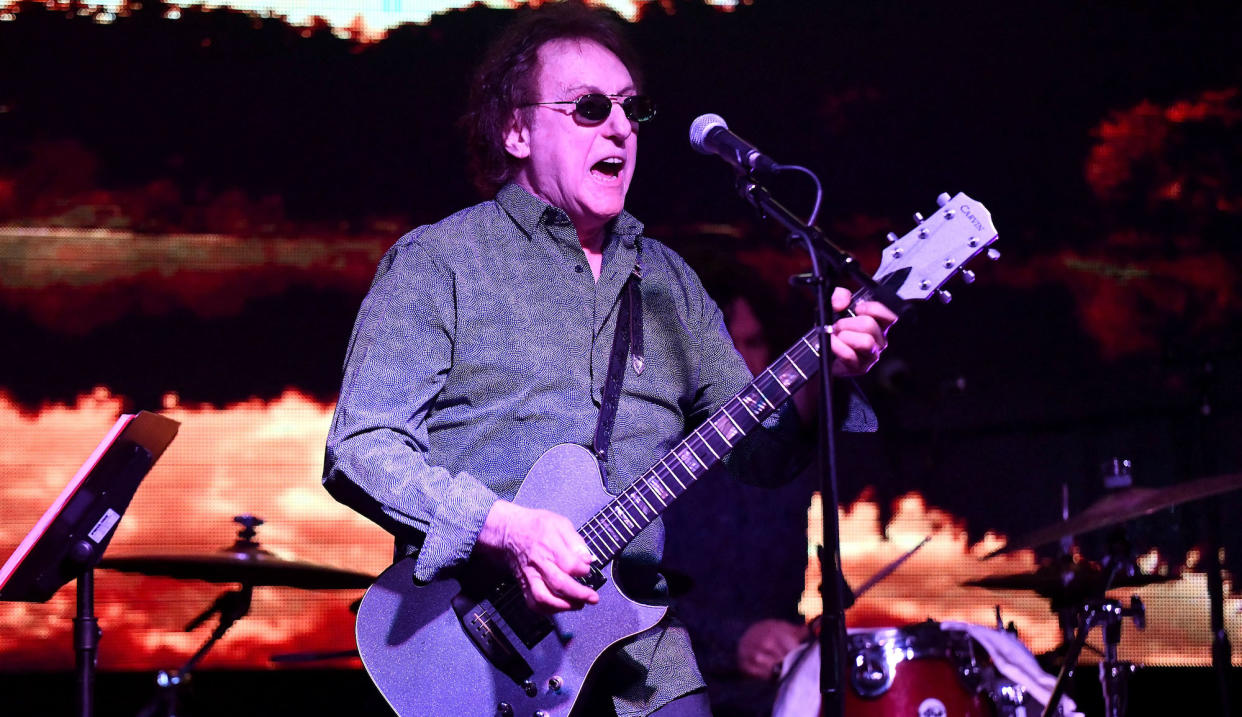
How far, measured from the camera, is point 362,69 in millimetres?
4527

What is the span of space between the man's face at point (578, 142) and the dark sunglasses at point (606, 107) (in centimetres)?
1

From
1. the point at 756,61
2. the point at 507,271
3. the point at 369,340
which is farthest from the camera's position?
the point at 756,61

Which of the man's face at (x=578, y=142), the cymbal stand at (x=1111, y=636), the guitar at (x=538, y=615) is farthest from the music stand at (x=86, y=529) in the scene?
the cymbal stand at (x=1111, y=636)

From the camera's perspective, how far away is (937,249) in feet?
7.48

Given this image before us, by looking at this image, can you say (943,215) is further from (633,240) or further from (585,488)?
(585,488)

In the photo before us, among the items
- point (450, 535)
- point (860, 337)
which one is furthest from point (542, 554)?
point (860, 337)

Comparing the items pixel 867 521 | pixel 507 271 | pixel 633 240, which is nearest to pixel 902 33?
pixel 867 521

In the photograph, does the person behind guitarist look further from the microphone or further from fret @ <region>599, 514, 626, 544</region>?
the microphone

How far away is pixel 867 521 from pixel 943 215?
2.43 metres

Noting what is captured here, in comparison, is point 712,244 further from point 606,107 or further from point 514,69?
point 606,107

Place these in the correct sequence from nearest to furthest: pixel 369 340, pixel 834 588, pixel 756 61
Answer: pixel 834 588
pixel 369 340
pixel 756 61

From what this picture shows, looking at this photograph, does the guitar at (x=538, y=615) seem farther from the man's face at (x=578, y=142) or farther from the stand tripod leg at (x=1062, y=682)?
the stand tripod leg at (x=1062, y=682)

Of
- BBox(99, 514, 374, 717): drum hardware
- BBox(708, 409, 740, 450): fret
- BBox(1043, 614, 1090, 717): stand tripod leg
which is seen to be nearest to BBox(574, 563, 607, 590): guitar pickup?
BBox(708, 409, 740, 450): fret

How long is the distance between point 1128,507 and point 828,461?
1604 millimetres
